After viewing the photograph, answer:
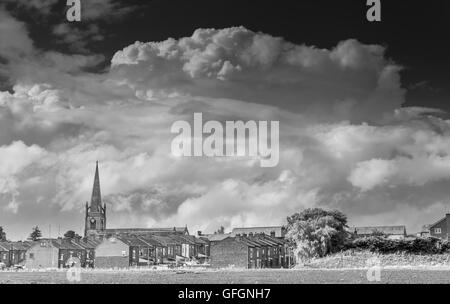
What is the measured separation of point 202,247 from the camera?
Result: 89125mm

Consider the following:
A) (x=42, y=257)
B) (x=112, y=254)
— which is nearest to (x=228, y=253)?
(x=112, y=254)

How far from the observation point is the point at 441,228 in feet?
263

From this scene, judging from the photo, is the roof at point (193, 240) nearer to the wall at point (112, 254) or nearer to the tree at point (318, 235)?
the wall at point (112, 254)

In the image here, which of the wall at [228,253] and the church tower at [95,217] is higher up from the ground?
the church tower at [95,217]

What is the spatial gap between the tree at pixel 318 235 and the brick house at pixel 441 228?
37461 millimetres

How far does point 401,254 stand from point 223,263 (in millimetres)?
17191

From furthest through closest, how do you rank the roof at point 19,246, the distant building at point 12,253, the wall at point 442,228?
the wall at point 442,228
the roof at point 19,246
the distant building at point 12,253

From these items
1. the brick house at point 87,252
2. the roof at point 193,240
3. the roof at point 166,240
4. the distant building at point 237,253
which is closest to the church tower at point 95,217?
the roof at point 193,240

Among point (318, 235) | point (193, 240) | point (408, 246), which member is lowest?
point (408, 246)

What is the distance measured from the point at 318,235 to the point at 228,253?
33.0ft

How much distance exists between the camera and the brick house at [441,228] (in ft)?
257

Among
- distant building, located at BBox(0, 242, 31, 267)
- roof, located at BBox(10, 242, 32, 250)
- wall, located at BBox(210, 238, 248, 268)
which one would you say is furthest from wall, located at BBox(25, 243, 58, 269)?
wall, located at BBox(210, 238, 248, 268)

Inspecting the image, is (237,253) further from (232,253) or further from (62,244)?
(62,244)
